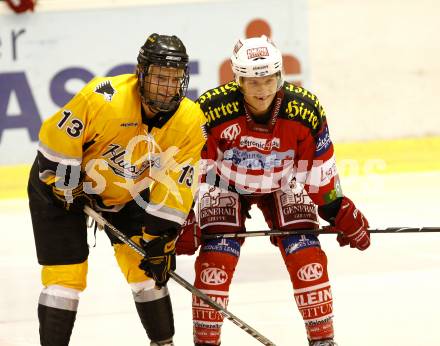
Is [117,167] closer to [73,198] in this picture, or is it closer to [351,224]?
[73,198]

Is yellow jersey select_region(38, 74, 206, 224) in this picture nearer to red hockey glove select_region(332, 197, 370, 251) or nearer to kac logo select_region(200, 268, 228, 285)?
kac logo select_region(200, 268, 228, 285)

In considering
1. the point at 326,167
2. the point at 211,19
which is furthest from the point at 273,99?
the point at 211,19

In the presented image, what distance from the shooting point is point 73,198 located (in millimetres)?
3887

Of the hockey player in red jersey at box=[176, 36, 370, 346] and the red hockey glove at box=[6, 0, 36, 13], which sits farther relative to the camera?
the red hockey glove at box=[6, 0, 36, 13]

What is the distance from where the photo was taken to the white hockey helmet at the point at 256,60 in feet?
13.0

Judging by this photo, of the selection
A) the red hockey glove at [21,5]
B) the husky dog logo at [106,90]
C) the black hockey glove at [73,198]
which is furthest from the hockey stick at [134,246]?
the red hockey glove at [21,5]

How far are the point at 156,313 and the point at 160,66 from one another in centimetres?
94

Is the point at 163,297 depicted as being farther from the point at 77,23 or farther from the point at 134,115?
the point at 77,23

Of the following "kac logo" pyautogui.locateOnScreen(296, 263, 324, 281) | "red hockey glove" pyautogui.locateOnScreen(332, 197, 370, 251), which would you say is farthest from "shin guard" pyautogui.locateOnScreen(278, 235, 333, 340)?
"red hockey glove" pyautogui.locateOnScreen(332, 197, 370, 251)

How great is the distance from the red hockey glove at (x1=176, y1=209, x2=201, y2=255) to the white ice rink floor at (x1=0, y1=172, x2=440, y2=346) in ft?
1.57

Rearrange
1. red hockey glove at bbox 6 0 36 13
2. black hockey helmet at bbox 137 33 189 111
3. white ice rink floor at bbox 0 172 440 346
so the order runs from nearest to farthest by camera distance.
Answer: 1. black hockey helmet at bbox 137 33 189 111
2. white ice rink floor at bbox 0 172 440 346
3. red hockey glove at bbox 6 0 36 13

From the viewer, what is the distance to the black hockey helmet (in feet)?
12.1

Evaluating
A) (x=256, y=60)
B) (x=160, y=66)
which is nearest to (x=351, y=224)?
(x=256, y=60)

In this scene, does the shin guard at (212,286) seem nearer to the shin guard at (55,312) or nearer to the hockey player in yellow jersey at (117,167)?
the hockey player in yellow jersey at (117,167)
